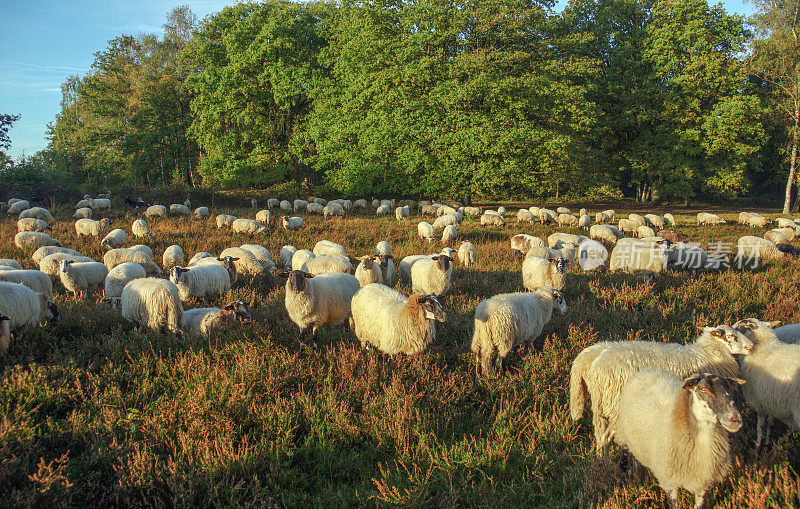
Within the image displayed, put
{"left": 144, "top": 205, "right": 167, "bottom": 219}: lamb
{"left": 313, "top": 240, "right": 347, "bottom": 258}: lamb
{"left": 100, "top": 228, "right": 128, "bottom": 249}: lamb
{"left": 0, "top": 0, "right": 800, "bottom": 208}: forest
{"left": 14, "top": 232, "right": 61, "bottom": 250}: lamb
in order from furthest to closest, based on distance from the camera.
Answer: {"left": 0, "top": 0, "right": 800, "bottom": 208}: forest, {"left": 144, "top": 205, "right": 167, "bottom": 219}: lamb, {"left": 100, "top": 228, "right": 128, "bottom": 249}: lamb, {"left": 14, "top": 232, "right": 61, "bottom": 250}: lamb, {"left": 313, "top": 240, "right": 347, "bottom": 258}: lamb

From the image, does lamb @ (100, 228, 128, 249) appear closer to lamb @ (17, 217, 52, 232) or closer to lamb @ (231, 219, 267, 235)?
lamb @ (17, 217, 52, 232)

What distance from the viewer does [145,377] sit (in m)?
4.90

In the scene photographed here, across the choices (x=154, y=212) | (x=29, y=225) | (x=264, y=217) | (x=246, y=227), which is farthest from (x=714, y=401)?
(x=154, y=212)

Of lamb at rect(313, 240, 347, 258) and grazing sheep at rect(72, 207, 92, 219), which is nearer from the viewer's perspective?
lamb at rect(313, 240, 347, 258)

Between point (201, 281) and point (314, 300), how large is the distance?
3.86 meters

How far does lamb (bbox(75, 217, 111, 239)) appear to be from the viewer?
15.1m

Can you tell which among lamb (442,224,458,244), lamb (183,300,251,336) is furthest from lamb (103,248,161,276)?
lamb (442,224,458,244)

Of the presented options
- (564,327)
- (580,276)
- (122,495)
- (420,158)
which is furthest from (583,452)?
(420,158)

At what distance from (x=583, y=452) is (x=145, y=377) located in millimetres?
5183

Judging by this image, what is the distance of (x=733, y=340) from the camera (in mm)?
4273

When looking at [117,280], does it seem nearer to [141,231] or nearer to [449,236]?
[141,231]

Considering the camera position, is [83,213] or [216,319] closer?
[216,319]

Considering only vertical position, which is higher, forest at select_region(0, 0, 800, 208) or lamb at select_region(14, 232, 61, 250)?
forest at select_region(0, 0, 800, 208)

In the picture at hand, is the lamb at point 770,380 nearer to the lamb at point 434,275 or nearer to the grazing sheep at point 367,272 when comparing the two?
the lamb at point 434,275
